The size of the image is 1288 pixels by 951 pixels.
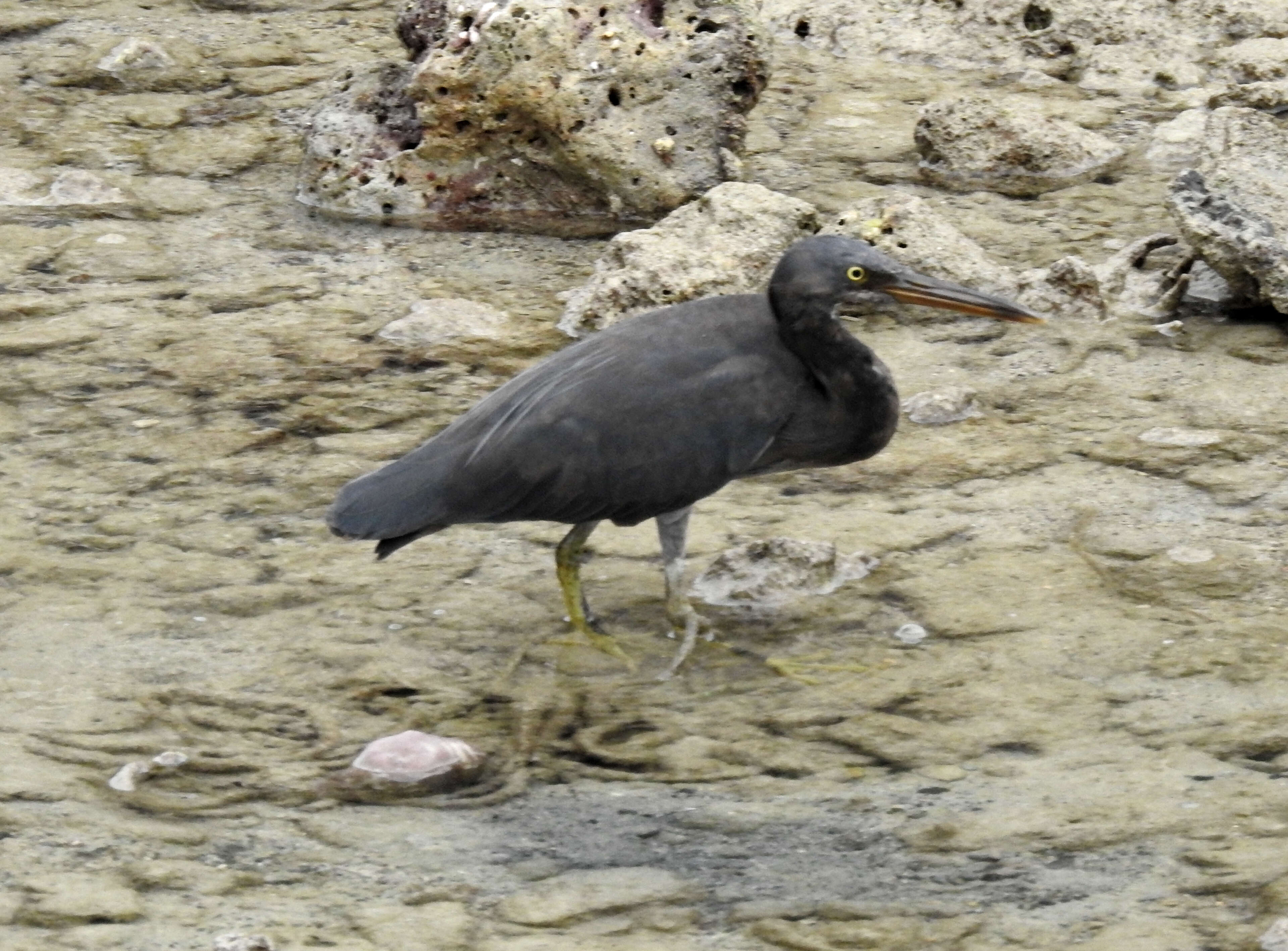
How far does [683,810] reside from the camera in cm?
378

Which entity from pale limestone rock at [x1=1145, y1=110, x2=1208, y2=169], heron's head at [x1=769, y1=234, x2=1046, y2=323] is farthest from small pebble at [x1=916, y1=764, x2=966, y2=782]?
pale limestone rock at [x1=1145, y1=110, x2=1208, y2=169]

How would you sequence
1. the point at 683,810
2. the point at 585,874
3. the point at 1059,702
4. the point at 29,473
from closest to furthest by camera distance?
the point at 585,874 < the point at 683,810 < the point at 1059,702 < the point at 29,473

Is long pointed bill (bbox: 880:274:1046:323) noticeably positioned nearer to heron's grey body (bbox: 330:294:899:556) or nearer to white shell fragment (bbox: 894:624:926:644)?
heron's grey body (bbox: 330:294:899:556)

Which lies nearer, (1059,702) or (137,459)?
(1059,702)

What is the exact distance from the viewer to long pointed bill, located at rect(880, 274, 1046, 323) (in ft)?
14.7

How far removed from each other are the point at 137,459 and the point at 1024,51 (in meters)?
4.62

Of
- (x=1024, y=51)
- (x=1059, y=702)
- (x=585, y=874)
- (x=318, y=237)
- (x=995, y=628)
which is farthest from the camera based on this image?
(x=1024, y=51)

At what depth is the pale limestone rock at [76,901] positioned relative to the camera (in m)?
3.25

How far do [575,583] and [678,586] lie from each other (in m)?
0.25

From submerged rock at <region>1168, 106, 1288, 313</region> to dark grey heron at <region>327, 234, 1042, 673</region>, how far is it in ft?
5.39

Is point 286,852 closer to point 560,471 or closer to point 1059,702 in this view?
point 560,471

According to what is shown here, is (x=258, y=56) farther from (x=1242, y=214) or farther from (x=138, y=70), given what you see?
(x=1242, y=214)

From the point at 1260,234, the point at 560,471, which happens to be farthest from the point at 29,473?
the point at 1260,234

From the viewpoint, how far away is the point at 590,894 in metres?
3.45
